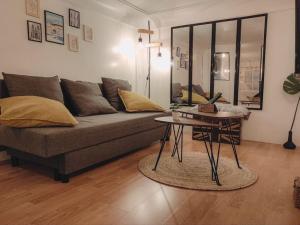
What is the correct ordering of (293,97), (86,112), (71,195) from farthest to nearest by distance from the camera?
(293,97) < (86,112) < (71,195)

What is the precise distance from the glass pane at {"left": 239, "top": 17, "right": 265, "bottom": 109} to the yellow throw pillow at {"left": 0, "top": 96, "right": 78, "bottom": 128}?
270cm

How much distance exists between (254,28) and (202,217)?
3032 mm

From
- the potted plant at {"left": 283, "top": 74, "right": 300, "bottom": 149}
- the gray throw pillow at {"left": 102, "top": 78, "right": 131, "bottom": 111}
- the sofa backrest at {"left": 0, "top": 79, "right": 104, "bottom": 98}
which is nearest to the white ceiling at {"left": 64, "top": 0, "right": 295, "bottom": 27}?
the potted plant at {"left": 283, "top": 74, "right": 300, "bottom": 149}

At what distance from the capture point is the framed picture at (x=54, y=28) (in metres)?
2.85

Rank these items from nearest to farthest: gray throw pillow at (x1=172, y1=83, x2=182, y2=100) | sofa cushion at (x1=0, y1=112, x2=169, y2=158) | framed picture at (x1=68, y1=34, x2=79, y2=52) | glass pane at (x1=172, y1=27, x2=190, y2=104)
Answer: sofa cushion at (x1=0, y1=112, x2=169, y2=158) → framed picture at (x1=68, y1=34, x2=79, y2=52) → glass pane at (x1=172, y1=27, x2=190, y2=104) → gray throw pillow at (x1=172, y1=83, x2=182, y2=100)

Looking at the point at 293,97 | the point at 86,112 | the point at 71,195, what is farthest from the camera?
the point at 293,97

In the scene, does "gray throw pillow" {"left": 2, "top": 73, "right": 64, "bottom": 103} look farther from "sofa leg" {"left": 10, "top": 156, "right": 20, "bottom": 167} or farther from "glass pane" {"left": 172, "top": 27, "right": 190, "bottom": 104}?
"glass pane" {"left": 172, "top": 27, "right": 190, "bottom": 104}

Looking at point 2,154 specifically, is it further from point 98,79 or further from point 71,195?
point 98,79

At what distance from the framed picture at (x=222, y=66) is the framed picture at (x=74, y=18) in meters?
2.20

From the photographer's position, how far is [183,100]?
4195mm

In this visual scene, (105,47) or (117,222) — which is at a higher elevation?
(105,47)

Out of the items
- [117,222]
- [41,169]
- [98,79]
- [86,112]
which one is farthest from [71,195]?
[98,79]

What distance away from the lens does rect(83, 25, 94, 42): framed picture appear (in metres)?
3.38

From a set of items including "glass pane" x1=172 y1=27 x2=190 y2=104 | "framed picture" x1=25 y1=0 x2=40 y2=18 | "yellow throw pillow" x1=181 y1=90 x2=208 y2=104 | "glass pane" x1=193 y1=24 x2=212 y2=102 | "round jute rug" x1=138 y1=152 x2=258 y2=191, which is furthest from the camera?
"glass pane" x1=172 y1=27 x2=190 y2=104
